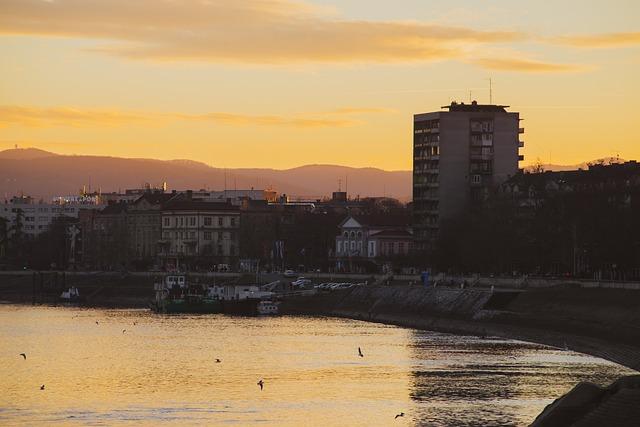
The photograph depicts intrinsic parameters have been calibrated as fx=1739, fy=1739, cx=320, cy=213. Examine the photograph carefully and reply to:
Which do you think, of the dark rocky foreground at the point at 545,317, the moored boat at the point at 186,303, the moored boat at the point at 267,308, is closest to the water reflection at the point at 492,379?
the dark rocky foreground at the point at 545,317

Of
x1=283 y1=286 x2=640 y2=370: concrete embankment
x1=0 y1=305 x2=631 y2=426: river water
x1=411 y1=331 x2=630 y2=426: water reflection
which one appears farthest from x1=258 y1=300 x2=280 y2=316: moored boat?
x1=411 y1=331 x2=630 y2=426: water reflection

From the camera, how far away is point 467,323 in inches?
5664

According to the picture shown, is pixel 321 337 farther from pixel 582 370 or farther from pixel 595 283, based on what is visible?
pixel 582 370

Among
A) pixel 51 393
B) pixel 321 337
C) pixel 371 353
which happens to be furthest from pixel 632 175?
pixel 51 393

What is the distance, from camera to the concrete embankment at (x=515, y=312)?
114312 mm

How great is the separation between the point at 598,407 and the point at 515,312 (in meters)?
80.5

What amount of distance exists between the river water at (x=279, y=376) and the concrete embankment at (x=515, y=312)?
2.55 metres

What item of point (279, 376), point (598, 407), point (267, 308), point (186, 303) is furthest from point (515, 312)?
point (598, 407)

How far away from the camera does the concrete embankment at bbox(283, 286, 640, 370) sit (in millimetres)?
114312

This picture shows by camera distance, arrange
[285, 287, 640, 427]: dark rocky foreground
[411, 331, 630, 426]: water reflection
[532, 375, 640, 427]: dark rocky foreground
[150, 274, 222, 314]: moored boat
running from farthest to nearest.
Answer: [150, 274, 222, 314]: moored boat → [411, 331, 630, 426]: water reflection → [285, 287, 640, 427]: dark rocky foreground → [532, 375, 640, 427]: dark rocky foreground

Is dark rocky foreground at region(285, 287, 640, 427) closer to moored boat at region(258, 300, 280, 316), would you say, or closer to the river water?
moored boat at region(258, 300, 280, 316)

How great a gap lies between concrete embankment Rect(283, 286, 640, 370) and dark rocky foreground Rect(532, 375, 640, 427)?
123 feet

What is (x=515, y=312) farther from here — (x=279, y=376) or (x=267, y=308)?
(x=267, y=308)

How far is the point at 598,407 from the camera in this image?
5950cm
